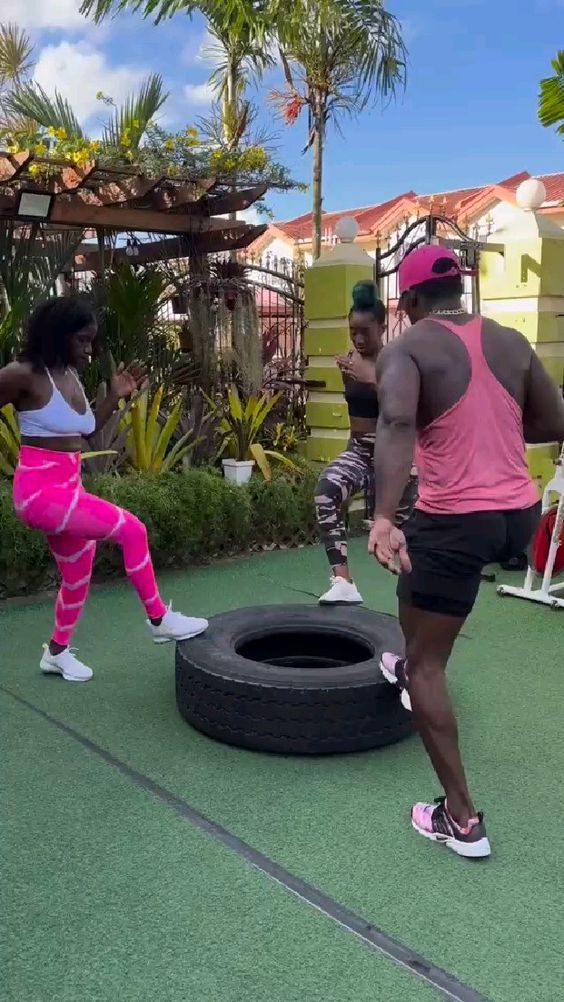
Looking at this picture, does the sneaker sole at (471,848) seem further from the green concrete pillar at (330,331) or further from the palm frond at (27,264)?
the green concrete pillar at (330,331)

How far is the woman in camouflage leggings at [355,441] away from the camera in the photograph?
4.91 metres

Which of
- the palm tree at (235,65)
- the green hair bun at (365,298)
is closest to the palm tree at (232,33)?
the palm tree at (235,65)

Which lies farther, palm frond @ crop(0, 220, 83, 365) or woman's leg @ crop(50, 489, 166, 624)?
palm frond @ crop(0, 220, 83, 365)

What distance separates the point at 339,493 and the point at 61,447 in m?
1.58

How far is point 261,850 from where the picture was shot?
283cm

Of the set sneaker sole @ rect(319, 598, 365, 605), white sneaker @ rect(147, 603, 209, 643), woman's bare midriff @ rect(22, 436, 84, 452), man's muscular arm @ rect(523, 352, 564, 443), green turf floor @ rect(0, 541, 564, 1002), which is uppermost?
man's muscular arm @ rect(523, 352, 564, 443)

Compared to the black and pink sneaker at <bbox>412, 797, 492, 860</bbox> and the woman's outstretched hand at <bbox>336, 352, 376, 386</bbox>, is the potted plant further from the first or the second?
the black and pink sneaker at <bbox>412, 797, 492, 860</bbox>

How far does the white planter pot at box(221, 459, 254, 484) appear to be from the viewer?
710 centimetres

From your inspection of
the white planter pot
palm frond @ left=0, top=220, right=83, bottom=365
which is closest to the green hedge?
the white planter pot

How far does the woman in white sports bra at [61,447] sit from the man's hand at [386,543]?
64.4 inches

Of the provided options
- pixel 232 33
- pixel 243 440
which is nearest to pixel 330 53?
pixel 232 33

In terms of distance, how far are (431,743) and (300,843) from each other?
1.73 ft

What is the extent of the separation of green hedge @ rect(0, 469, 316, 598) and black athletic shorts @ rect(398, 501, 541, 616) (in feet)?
11.2

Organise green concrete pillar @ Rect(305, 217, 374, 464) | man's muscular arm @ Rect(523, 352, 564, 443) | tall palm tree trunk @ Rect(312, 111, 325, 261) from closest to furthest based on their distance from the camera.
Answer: man's muscular arm @ Rect(523, 352, 564, 443)
green concrete pillar @ Rect(305, 217, 374, 464)
tall palm tree trunk @ Rect(312, 111, 325, 261)
